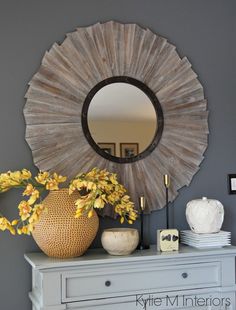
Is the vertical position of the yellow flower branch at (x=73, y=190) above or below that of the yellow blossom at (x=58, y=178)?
below

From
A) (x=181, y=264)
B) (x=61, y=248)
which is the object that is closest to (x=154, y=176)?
(x=181, y=264)

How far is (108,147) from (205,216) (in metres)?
0.66

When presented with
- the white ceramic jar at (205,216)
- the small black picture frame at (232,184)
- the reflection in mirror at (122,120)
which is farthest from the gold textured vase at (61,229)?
the small black picture frame at (232,184)

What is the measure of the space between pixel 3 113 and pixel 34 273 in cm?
85

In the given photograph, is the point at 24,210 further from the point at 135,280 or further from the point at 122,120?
the point at 122,120

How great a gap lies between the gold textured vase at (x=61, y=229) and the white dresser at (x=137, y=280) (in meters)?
0.05

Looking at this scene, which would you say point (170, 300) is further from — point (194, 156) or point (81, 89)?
point (81, 89)

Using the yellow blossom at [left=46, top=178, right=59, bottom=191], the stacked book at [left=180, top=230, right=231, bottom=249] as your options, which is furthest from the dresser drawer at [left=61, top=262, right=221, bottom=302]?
the yellow blossom at [left=46, top=178, right=59, bottom=191]

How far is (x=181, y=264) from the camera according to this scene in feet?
8.30

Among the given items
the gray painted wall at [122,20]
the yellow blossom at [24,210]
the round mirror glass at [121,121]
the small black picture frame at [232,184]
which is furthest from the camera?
the small black picture frame at [232,184]

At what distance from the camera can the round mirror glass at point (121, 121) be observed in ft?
9.00

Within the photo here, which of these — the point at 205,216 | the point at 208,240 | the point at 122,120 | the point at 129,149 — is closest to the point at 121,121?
the point at 122,120

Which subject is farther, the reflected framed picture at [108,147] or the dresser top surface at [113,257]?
the reflected framed picture at [108,147]

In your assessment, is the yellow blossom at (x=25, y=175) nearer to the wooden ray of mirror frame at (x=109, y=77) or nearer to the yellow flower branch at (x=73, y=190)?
the yellow flower branch at (x=73, y=190)
